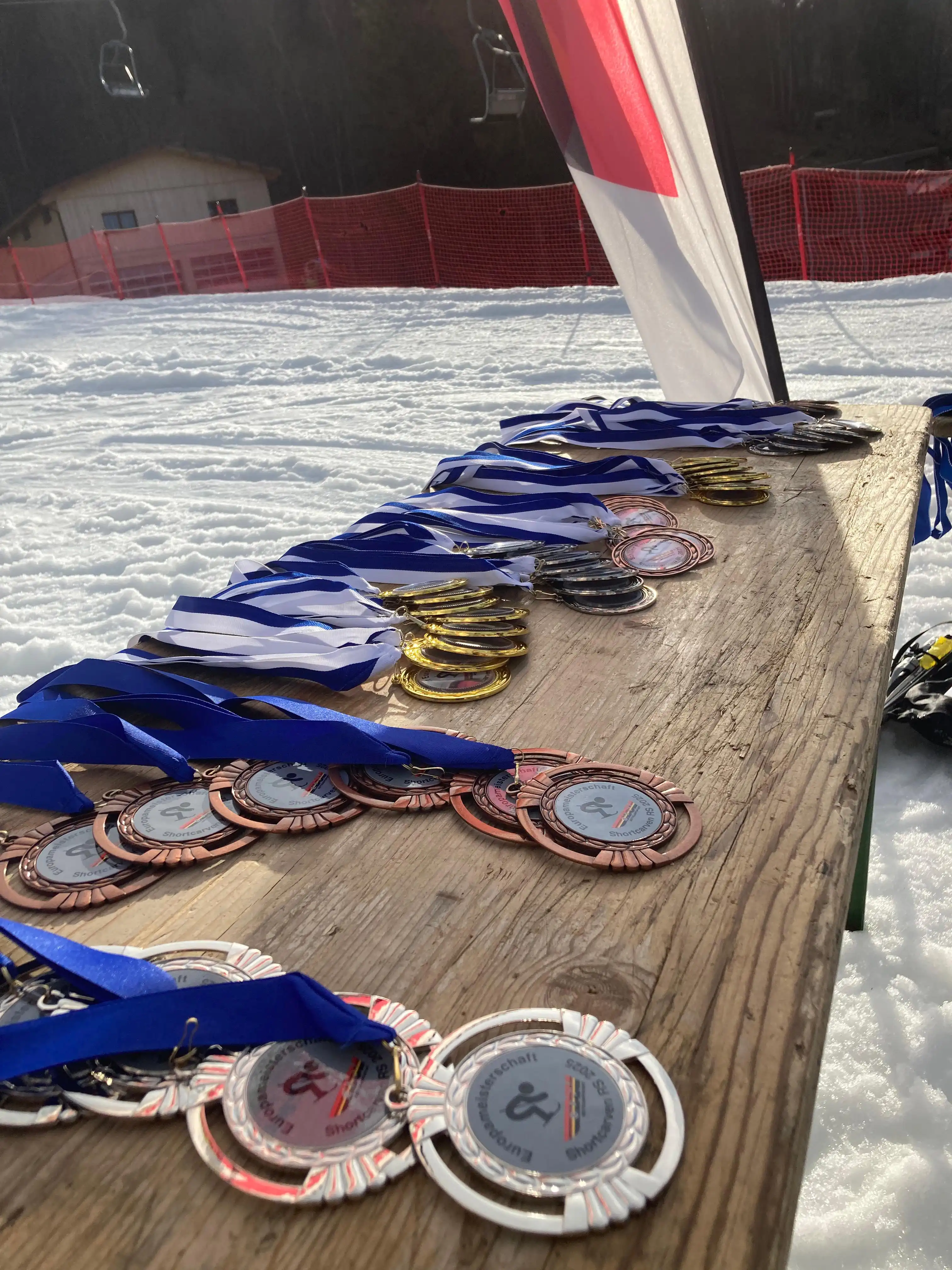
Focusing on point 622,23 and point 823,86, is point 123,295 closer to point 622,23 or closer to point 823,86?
point 622,23

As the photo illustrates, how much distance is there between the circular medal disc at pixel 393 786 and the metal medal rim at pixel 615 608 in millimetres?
564

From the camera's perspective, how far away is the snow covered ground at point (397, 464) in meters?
1.76

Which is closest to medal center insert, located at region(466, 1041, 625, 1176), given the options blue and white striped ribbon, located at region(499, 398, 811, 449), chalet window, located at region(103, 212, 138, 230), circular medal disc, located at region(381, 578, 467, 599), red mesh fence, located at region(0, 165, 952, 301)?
circular medal disc, located at region(381, 578, 467, 599)

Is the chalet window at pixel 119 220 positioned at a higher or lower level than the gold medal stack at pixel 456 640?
higher

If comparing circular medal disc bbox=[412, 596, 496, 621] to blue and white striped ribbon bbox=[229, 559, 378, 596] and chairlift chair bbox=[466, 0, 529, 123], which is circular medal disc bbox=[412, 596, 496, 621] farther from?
chairlift chair bbox=[466, 0, 529, 123]

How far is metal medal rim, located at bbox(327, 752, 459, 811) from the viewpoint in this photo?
3.60 ft

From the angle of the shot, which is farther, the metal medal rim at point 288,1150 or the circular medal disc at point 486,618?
the circular medal disc at point 486,618

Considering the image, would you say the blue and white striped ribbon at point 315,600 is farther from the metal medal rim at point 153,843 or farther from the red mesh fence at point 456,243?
the red mesh fence at point 456,243

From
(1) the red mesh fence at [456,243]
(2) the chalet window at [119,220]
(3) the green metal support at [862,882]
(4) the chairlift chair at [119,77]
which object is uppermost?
(4) the chairlift chair at [119,77]

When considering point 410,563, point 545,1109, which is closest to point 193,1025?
point 545,1109

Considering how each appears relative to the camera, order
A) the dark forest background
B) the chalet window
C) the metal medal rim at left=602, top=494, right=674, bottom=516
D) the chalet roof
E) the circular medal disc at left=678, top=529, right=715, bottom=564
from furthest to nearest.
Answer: the chalet window, the chalet roof, the dark forest background, the metal medal rim at left=602, top=494, right=674, bottom=516, the circular medal disc at left=678, top=529, right=715, bottom=564

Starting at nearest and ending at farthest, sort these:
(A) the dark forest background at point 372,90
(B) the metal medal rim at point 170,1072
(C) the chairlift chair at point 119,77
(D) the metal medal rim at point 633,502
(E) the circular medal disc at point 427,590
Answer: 1. (B) the metal medal rim at point 170,1072
2. (E) the circular medal disc at point 427,590
3. (D) the metal medal rim at point 633,502
4. (C) the chairlift chair at point 119,77
5. (A) the dark forest background at point 372,90

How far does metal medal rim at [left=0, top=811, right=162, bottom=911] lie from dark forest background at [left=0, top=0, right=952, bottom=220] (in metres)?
24.2

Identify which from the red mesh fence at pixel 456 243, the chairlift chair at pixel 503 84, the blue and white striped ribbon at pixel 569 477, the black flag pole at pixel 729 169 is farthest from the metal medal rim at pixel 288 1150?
the chairlift chair at pixel 503 84
